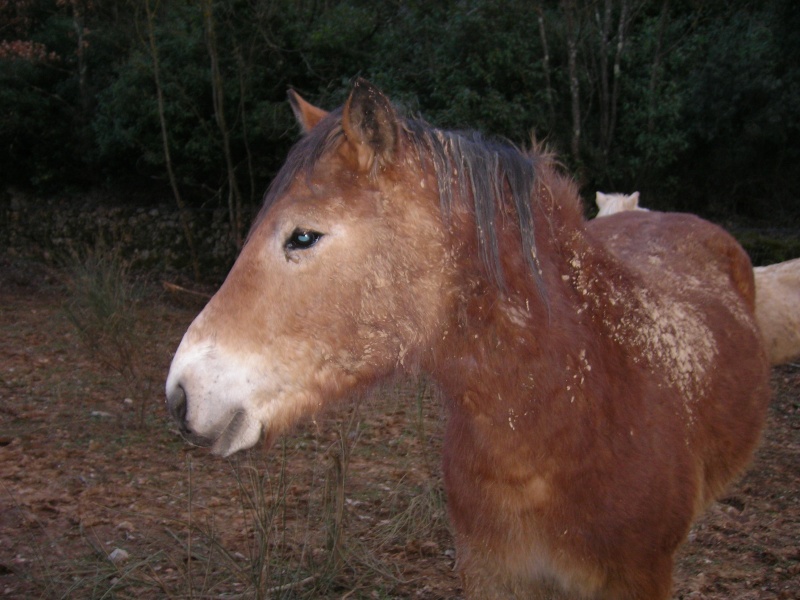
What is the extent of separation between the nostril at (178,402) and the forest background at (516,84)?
849 cm

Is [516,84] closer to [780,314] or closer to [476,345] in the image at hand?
[780,314]

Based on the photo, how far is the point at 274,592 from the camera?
9.16ft

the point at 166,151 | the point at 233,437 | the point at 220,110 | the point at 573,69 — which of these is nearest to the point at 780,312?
the point at 233,437

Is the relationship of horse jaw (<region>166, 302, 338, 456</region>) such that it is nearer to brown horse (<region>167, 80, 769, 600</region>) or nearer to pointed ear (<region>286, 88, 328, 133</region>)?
brown horse (<region>167, 80, 769, 600</region>)

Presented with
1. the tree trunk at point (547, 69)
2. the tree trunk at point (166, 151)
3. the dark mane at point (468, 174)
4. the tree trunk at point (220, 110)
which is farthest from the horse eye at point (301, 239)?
the tree trunk at point (166, 151)

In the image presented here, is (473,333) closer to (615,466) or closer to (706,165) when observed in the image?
(615,466)

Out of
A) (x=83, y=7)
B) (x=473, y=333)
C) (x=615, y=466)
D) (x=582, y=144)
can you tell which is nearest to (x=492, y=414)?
(x=473, y=333)

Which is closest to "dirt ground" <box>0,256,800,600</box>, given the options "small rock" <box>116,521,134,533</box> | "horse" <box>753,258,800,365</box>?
"small rock" <box>116,521,134,533</box>

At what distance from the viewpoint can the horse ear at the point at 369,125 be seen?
179 centimetres

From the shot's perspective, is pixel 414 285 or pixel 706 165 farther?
pixel 706 165

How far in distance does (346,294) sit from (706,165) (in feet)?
41.2

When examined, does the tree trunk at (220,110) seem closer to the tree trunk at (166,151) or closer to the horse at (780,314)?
the tree trunk at (166,151)

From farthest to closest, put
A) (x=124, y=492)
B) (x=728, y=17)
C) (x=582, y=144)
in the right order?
(x=728, y=17) < (x=582, y=144) < (x=124, y=492)

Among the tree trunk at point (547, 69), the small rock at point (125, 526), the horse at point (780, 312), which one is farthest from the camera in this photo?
the tree trunk at point (547, 69)
